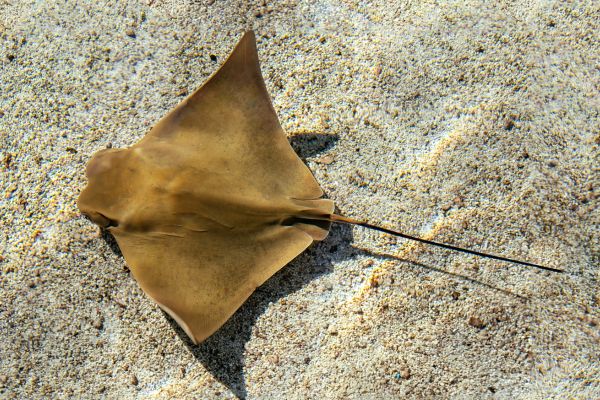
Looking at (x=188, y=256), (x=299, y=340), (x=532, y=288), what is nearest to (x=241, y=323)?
(x=299, y=340)

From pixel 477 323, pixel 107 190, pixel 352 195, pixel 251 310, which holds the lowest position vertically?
pixel 477 323

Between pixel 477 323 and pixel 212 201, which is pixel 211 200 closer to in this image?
pixel 212 201

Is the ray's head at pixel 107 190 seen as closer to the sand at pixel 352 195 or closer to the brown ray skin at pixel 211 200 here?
the brown ray skin at pixel 211 200

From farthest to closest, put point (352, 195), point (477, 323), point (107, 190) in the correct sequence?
point (352, 195) < point (477, 323) < point (107, 190)

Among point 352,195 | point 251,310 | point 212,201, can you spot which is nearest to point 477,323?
point 352,195

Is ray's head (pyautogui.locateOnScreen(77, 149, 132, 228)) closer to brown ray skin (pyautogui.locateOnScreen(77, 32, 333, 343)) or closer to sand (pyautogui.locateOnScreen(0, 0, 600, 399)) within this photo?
brown ray skin (pyautogui.locateOnScreen(77, 32, 333, 343))

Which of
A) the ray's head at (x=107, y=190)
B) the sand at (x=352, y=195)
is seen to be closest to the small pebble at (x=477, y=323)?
the sand at (x=352, y=195)

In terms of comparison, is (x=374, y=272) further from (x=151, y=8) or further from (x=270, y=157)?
(x=151, y=8)
